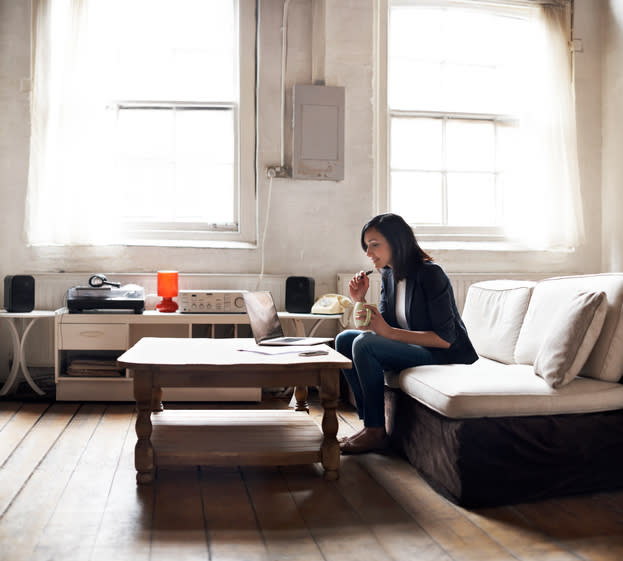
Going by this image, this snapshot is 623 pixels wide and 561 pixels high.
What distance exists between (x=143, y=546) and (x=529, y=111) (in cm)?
394

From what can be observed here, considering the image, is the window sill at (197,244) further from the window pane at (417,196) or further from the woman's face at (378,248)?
the woman's face at (378,248)

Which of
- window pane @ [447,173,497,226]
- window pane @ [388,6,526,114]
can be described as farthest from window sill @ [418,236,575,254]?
window pane @ [388,6,526,114]

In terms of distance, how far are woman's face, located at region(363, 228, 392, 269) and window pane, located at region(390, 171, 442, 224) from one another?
1.74 metres

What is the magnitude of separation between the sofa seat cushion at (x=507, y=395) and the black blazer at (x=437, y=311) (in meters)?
0.26

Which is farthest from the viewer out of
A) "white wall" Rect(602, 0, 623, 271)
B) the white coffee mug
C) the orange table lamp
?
"white wall" Rect(602, 0, 623, 271)

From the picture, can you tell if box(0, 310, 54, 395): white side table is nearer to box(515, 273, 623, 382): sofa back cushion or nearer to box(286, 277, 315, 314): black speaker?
box(286, 277, 315, 314): black speaker

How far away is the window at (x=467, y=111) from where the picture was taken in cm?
448

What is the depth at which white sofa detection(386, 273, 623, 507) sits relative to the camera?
2189mm

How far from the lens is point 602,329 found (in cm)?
248

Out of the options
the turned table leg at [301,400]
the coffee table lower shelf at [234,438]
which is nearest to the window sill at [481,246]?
the turned table leg at [301,400]

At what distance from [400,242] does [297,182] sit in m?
1.63

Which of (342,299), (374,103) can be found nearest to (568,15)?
(374,103)

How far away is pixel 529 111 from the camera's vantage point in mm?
4504

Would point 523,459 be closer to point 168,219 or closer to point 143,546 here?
point 143,546
